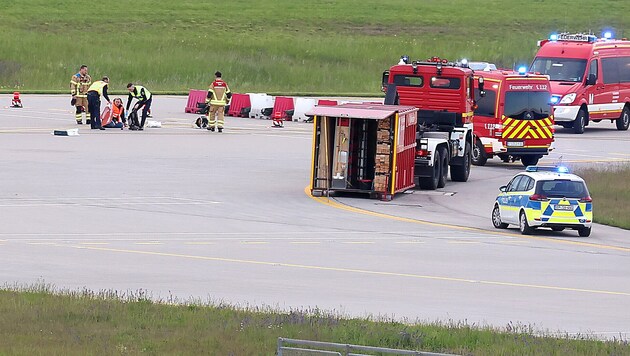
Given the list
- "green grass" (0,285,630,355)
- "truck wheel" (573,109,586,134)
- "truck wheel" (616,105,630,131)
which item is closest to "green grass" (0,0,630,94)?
"truck wheel" (616,105,630,131)

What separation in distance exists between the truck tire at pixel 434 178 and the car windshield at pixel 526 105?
5.90 meters

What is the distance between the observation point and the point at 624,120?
53094 mm

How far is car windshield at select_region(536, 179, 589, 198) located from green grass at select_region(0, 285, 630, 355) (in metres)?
10.5

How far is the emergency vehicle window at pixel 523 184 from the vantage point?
26.7 metres

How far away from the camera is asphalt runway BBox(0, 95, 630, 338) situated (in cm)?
1814

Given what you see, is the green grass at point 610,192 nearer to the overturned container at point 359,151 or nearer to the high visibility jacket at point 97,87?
the overturned container at point 359,151

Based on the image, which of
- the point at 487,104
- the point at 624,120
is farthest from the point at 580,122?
the point at 487,104

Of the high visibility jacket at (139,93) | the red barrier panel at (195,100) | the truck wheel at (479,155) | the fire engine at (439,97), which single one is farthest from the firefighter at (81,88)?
the fire engine at (439,97)

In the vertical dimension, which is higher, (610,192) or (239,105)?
(610,192)

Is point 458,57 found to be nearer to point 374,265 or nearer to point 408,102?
point 408,102

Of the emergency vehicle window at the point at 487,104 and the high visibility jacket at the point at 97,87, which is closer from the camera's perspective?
the emergency vehicle window at the point at 487,104

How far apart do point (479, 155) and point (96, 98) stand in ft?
45.6

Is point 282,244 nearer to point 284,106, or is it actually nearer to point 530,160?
point 530,160

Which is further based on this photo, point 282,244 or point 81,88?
point 81,88
